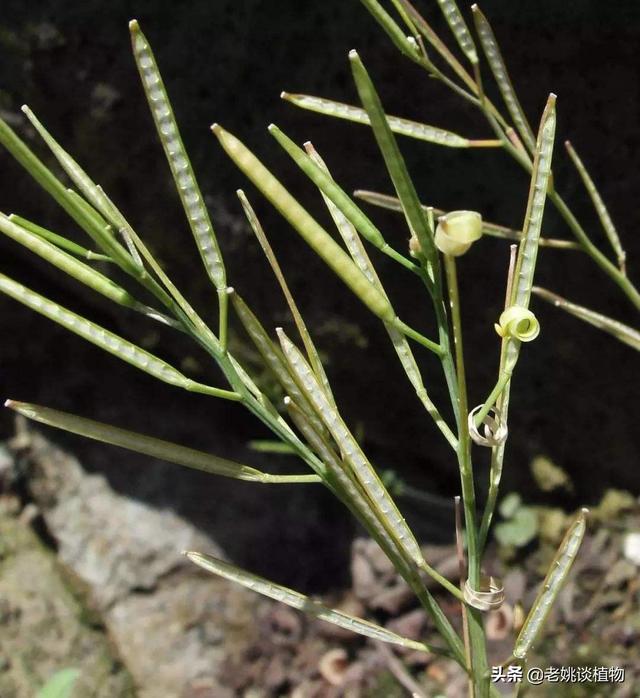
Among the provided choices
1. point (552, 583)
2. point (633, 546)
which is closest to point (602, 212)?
point (552, 583)

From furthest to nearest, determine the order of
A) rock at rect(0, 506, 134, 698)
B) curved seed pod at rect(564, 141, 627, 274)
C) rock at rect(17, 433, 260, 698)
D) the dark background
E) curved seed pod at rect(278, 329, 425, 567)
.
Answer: rock at rect(17, 433, 260, 698), rock at rect(0, 506, 134, 698), the dark background, curved seed pod at rect(564, 141, 627, 274), curved seed pod at rect(278, 329, 425, 567)

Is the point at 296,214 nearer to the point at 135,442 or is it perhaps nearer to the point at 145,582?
the point at 135,442

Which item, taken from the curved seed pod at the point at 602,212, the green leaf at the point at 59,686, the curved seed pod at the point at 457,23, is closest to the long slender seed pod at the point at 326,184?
the curved seed pod at the point at 457,23

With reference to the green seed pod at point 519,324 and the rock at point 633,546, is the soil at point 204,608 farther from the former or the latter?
the green seed pod at point 519,324

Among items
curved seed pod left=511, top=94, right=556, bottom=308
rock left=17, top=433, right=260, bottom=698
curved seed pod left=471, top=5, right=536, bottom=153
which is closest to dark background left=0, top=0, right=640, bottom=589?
rock left=17, top=433, right=260, bottom=698

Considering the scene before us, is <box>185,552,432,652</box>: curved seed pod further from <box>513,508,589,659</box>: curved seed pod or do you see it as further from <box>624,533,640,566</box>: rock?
<box>624,533,640,566</box>: rock
